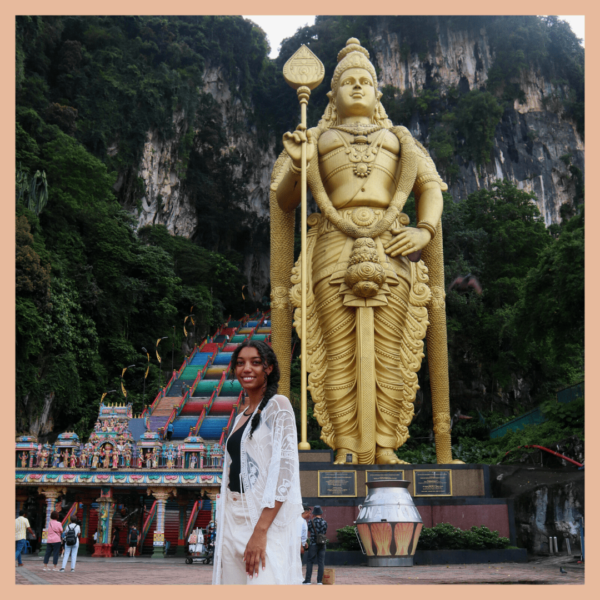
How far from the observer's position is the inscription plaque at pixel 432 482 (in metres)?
6.91

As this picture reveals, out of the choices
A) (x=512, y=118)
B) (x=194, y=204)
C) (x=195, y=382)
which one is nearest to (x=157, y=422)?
(x=195, y=382)

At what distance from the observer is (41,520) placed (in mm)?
11367

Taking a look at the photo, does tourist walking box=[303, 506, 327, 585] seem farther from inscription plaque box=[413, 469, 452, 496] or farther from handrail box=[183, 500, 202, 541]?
handrail box=[183, 500, 202, 541]

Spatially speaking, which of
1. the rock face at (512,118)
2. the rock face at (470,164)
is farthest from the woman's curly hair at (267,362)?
the rock face at (512,118)

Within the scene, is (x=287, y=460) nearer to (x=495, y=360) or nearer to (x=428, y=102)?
(x=495, y=360)

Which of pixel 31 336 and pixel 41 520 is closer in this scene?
pixel 41 520

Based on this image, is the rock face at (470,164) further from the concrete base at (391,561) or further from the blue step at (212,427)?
the concrete base at (391,561)

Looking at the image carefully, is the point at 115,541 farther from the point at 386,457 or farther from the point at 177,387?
the point at 177,387

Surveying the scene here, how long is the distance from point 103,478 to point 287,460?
345 inches

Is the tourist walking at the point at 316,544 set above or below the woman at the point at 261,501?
below

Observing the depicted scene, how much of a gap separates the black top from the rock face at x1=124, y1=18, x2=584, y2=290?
88.2 ft

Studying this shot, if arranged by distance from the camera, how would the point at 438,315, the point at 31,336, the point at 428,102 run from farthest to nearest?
the point at 428,102
the point at 31,336
the point at 438,315

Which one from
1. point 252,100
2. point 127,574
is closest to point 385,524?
point 127,574

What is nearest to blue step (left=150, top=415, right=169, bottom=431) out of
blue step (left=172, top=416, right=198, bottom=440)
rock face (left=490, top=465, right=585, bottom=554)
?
blue step (left=172, top=416, right=198, bottom=440)
